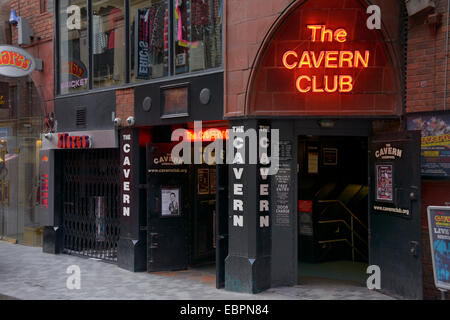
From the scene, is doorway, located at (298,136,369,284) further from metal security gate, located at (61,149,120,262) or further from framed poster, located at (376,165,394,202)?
metal security gate, located at (61,149,120,262)

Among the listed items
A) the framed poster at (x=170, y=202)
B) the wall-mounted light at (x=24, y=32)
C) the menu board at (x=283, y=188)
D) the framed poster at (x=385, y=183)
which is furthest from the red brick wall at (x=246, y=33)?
the wall-mounted light at (x=24, y=32)

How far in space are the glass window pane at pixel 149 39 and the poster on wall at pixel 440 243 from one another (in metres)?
6.14

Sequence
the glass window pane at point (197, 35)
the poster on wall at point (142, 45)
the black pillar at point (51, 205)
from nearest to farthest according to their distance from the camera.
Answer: the glass window pane at point (197, 35) < the poster on wall at point (142, 45) < the black pillar at point (51, 205)

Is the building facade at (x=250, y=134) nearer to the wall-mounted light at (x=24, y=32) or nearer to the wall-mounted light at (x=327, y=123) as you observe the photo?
the wall-mounted light at (x=327, y=123)

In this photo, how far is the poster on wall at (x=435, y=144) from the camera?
8102 millimetres

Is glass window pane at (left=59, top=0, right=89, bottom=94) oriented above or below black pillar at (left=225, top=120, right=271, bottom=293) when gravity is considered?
above

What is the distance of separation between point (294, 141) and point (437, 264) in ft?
10.4

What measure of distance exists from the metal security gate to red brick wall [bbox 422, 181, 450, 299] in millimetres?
6612

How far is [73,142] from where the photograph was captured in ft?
41.9

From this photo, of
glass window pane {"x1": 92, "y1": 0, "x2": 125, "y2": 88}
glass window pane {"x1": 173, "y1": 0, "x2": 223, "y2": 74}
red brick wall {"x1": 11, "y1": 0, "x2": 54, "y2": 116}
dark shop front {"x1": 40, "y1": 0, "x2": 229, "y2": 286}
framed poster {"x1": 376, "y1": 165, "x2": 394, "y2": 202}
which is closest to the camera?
framed poster {"x1": 376, "y1": 165, "x2": 394, "y2": 202}

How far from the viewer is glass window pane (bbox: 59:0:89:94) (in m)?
13.2

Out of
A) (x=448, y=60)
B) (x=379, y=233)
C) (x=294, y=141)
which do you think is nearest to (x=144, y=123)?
(x=294, y=141)

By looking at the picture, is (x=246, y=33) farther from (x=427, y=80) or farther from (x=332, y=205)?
(x=332, y=205)
